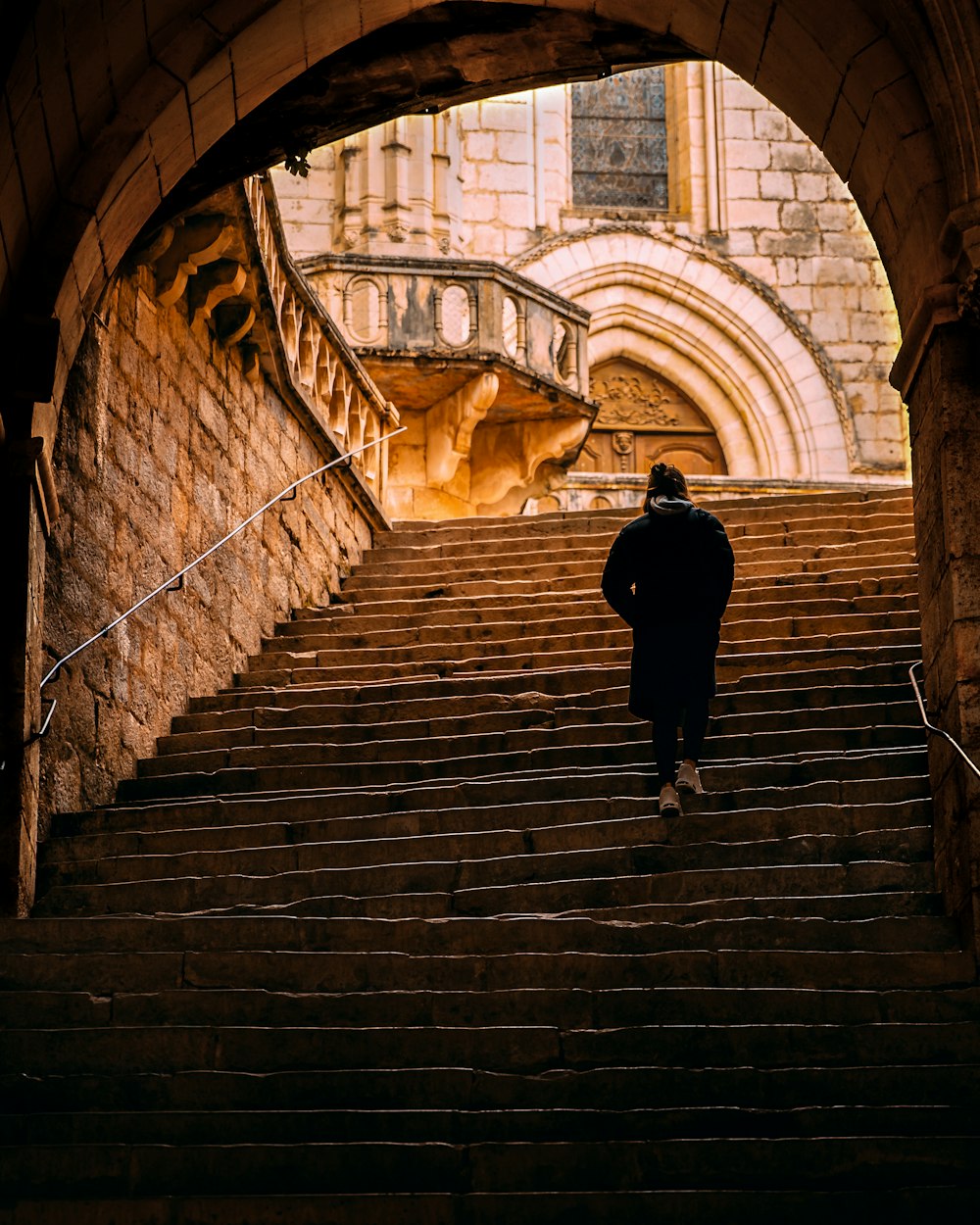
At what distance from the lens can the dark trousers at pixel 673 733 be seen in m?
6.99

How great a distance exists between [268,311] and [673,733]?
4.50 m

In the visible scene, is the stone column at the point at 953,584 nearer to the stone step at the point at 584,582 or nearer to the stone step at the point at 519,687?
the stone step at the point at 519,687

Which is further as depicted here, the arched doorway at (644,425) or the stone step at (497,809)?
the arched doorway at (644,425)

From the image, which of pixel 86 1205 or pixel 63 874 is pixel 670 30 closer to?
pixel 63 874

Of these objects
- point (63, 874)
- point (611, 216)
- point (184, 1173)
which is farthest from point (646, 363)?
point (184, 1173)

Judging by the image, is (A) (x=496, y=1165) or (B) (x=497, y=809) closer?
(A) (x=496, y=1165)

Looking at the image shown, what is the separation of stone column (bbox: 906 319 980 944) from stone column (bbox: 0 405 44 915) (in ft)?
10.2

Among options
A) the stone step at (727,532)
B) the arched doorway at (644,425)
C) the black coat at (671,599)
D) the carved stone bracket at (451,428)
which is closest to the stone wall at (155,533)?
the stone step at (727,532)

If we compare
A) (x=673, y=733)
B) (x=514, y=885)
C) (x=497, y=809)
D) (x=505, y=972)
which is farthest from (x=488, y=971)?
(x=673, y=733)

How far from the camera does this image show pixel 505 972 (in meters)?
5.69

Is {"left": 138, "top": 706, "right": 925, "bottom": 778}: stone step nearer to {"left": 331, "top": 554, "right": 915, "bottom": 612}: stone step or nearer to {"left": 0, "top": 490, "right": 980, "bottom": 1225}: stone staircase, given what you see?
{"left": 0, "top": 490, "right": 980, "bottom": 1225}: stone staircase

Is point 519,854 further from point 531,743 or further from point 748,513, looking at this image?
point 748,513

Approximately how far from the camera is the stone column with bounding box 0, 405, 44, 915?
691 centimetres

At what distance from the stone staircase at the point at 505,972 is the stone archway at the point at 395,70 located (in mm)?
630
